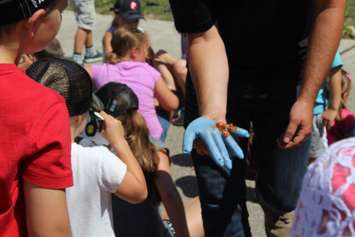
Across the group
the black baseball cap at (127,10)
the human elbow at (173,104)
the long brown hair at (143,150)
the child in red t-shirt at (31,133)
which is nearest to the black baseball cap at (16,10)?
the child in red t-shirt at (31,133)

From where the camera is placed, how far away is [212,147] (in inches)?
84.0

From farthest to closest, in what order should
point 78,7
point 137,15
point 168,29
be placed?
point 168,29, point 78,7, point 137,15

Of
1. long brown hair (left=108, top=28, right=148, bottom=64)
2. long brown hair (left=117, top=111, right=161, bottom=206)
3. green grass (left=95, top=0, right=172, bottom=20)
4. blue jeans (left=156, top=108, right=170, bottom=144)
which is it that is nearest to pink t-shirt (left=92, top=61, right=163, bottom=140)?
long brown hair (left=108, top=28, right=148, bottom=64)

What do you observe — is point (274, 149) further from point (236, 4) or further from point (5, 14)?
point (5, 14)

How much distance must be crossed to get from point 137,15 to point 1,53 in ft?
15.3

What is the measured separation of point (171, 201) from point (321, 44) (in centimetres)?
114

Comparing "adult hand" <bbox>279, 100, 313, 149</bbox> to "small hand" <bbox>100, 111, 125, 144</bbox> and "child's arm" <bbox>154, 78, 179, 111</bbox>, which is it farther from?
"child's arm" <bbox>154, 78, 179, 111</bbox>

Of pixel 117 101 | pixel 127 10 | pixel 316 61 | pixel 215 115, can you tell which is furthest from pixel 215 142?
pixel 127 10

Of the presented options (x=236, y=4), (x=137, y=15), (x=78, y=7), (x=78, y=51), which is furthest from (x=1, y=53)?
(x=78, y=7)

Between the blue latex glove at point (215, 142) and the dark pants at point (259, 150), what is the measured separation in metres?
0.36

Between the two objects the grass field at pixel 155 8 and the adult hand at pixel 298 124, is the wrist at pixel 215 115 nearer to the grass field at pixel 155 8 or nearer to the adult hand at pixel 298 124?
the adult hand at pixel 298 124

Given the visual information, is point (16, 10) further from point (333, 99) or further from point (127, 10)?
point (127, 10)

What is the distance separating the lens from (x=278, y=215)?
112 inches

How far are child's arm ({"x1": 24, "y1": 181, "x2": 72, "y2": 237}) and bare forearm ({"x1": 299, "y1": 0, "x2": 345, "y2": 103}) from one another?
3.31ft
